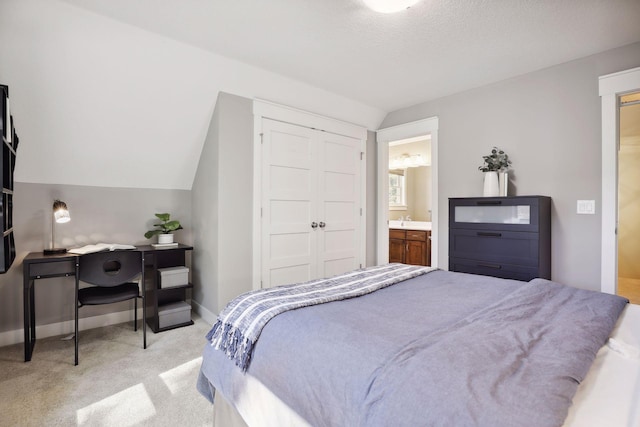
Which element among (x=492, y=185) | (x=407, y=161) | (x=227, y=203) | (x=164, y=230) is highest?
(x=407, y=161)

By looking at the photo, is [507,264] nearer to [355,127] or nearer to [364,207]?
[364,207]

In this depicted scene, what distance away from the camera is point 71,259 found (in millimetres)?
2432

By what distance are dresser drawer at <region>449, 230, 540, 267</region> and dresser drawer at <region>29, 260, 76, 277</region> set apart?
3246 millimetres

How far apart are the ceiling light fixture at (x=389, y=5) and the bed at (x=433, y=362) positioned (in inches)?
66.7

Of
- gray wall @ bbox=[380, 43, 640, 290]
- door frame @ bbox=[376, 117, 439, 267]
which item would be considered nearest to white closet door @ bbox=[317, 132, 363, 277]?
door frame @ bbox=[376, 117, 439, 267]

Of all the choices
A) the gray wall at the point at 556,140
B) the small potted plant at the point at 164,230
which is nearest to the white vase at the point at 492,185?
the gray wall at the point at 556,140

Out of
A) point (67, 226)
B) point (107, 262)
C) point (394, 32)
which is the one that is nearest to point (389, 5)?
point (394, 32)

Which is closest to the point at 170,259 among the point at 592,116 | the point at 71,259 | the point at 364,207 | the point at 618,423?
the point at 71,259

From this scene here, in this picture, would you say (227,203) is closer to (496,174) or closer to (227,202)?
(227,202)

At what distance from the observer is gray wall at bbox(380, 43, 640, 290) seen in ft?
8.80

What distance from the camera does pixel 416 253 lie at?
5004 mm

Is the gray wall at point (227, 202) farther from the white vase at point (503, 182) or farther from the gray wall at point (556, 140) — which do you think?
the white vase at point (503, 182)

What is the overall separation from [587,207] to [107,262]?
397cm

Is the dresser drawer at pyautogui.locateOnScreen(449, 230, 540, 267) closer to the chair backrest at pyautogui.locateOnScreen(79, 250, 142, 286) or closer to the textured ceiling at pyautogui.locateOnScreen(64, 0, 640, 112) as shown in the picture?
the textured ceiling at pyautogui.locateOnScreen(64, 0, 640, 112)
